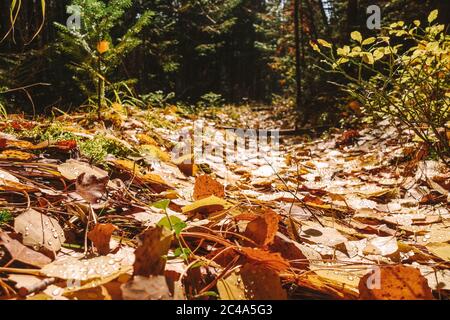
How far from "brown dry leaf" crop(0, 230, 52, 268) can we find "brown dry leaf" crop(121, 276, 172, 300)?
282mm

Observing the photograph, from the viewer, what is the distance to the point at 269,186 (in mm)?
2354

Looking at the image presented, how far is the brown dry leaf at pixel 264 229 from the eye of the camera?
3.14 feet

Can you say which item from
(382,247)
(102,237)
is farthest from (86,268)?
(382,247)

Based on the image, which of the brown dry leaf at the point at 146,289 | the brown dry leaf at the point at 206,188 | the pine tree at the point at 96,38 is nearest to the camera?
the brown dry leaf at the point at 146,289

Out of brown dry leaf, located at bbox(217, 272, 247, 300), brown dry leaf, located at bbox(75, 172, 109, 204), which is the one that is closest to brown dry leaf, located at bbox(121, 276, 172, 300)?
brown dry leaf, located at bbox(217, 272, 247, 300)

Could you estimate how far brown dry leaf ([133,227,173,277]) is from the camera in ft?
2.45

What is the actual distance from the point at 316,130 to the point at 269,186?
Result: 174 inches

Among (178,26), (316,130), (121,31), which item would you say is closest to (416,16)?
(316,130)

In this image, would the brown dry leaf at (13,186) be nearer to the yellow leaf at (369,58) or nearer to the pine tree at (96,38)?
the yellow leaf at (369,58)

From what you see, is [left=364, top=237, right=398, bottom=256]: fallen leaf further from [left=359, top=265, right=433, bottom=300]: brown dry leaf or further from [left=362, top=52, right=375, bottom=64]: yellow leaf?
[left=362, top=52, right=375, bottom=64]: yellow leaf

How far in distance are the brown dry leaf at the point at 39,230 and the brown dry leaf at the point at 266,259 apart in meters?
0.49

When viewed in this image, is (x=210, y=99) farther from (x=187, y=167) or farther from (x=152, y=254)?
(x=152, y=254)

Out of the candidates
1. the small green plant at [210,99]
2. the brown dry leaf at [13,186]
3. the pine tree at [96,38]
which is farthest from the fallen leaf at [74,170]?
the small green plant at [210,99]
